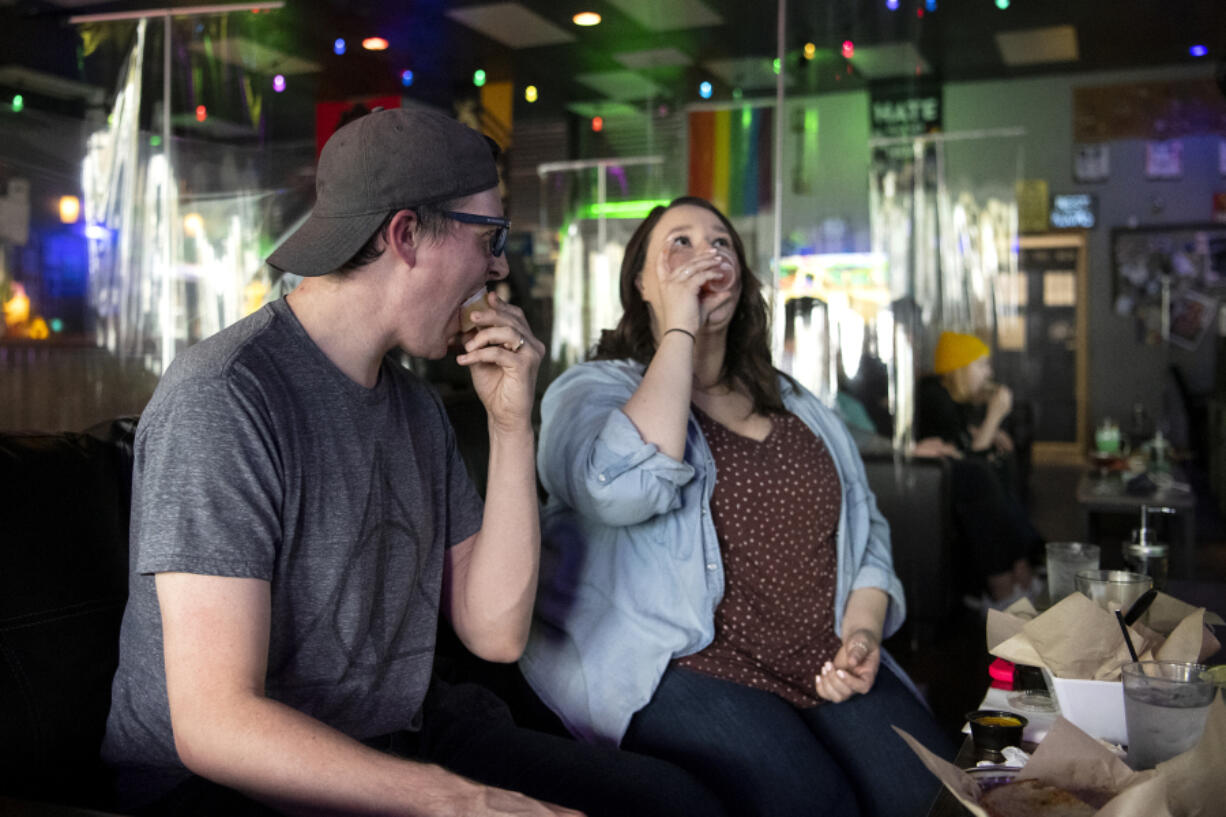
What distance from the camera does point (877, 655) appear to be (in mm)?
1746

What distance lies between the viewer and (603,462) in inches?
67.1

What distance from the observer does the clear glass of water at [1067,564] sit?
1526mm

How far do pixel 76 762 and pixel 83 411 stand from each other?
13.1ft

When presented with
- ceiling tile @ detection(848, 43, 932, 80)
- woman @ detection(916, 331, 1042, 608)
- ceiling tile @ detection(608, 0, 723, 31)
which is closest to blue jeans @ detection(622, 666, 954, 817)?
woman @ detection(916, 331, 1042, 608)

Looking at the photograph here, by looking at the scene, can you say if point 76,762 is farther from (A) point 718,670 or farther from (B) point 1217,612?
(B) point 1217,612

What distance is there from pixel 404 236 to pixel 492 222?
115 millimetres

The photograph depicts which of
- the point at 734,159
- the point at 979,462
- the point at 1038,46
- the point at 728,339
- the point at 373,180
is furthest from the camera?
the point at 1038,46

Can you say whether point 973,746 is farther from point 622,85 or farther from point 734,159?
point 622,85

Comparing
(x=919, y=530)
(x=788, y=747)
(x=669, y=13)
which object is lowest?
(x=919, y=530)

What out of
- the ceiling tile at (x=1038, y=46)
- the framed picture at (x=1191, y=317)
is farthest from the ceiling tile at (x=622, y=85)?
the framed picture at (x=1191, y=317)

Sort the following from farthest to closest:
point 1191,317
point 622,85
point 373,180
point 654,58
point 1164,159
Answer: point 1191,317, point 1164,159, point 622,85, point 654,58, point 373,180

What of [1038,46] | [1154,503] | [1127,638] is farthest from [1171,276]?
[1127,638]

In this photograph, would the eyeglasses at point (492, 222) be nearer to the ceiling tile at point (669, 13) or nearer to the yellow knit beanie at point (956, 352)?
the yellow knit beanie at point (956, 352)

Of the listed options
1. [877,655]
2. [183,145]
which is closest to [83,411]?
[183,145]
